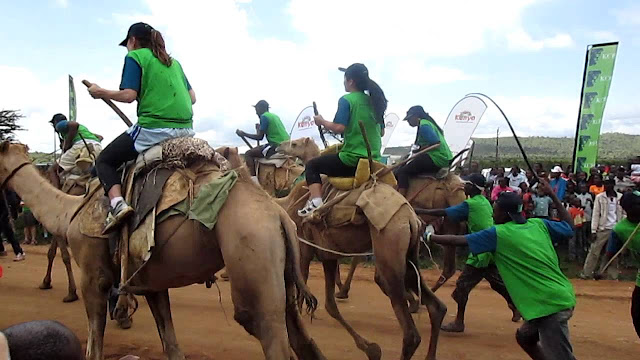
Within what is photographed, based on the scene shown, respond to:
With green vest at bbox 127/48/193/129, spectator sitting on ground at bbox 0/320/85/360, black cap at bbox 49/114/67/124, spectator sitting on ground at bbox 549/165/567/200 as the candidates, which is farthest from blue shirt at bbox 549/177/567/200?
spectator sitting on ground at bbox 0/320/85/360

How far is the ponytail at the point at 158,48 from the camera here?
217 inches

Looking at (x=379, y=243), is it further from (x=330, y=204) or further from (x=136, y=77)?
(x=136, y=77)

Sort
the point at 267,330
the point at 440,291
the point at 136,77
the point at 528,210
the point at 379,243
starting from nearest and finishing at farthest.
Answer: the point at 267,330
the point at 136,77
the point at 379,243
the point at 440,291
the point at 528,210

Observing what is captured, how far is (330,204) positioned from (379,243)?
0.84 meters

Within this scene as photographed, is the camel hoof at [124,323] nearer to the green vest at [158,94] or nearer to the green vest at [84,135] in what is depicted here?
the green vest at [84,135]

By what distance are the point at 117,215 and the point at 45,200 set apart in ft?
5.27

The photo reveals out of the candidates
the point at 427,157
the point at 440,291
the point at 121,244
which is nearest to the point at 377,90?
the point at 427,157

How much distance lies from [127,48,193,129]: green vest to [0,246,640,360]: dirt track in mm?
3095

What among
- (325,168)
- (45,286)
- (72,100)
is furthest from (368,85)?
(72,100)

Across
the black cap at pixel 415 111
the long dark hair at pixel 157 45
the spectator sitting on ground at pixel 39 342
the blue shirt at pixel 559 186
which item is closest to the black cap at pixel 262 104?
the black cap at pixel 415 111

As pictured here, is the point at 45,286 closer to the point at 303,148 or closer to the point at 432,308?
the point at 303,148

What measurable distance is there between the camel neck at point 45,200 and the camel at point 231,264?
11mm

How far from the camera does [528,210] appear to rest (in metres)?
13.1

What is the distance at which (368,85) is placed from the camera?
710 centimetres
